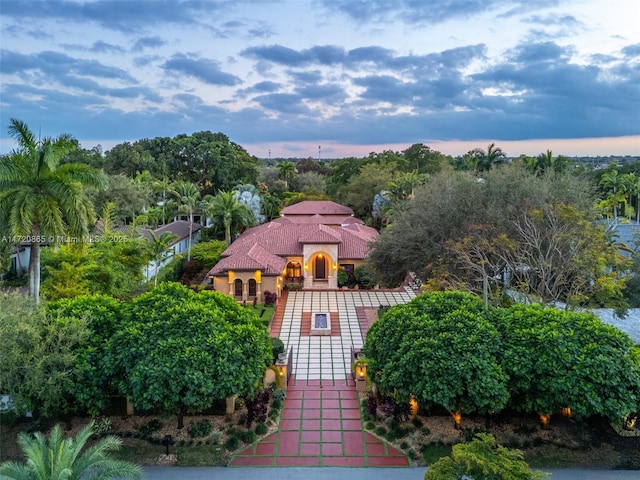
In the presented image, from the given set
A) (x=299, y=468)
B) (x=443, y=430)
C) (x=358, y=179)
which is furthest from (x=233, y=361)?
(x=358, y=179)

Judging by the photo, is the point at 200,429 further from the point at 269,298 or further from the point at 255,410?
the point at 269,298

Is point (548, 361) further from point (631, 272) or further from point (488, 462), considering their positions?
point (631, 272)

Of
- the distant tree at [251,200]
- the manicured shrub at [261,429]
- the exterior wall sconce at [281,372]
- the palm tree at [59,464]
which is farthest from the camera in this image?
the distant tree at [251,200]

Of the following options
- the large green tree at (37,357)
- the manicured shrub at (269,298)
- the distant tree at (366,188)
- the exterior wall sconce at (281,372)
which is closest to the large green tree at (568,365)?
the exterior wall sconce at (281,372)

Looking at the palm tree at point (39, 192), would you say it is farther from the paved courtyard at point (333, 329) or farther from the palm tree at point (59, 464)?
the paved courtyard at point (333, 329)

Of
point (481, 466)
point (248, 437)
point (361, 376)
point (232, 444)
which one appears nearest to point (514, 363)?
point (481, 466)

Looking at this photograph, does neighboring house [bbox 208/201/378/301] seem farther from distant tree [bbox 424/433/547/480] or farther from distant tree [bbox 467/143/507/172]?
distant tree [bbox 424/433/547/480]
